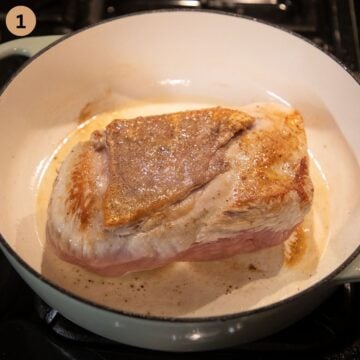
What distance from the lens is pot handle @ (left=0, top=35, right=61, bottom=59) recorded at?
1.48 meters

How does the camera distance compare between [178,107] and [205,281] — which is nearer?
[205,281]

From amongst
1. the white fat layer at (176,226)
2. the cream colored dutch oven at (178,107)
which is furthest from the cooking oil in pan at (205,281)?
the white fat layer at (176,226)

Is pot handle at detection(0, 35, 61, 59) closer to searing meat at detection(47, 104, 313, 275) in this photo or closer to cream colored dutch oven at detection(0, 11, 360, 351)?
cream colored dutch oven at detection(0, 11, 360, 351)

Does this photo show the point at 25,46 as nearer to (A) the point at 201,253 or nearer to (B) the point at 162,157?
(B) the point at 162,157

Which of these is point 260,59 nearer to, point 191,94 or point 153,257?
point 191,94

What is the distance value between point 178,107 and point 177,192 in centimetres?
56

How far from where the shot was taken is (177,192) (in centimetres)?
114

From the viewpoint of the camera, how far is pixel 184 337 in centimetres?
107

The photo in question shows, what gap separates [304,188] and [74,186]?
1.61 feet

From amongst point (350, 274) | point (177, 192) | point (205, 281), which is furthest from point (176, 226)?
point (350, 274)

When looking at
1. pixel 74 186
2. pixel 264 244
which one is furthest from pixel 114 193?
pixel 264 244

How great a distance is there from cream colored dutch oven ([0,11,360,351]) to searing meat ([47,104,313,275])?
0.08m

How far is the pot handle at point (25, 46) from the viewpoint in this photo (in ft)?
4.85

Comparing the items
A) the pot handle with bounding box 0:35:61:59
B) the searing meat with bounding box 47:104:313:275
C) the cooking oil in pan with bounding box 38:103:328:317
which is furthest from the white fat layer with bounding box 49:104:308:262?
the pot handle with bounding box 0:35:61:59
